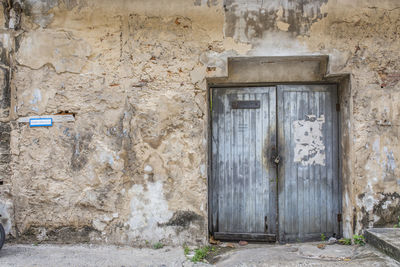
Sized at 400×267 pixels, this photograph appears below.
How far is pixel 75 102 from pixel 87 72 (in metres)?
0.36

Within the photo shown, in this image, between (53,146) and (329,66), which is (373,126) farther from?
(53,146)

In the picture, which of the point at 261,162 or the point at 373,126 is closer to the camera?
the point at 373,126

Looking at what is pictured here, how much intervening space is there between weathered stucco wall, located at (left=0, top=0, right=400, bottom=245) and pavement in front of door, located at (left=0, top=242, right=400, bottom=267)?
0.17m

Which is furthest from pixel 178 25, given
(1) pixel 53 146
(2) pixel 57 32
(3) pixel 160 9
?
(1) pixel 53 146

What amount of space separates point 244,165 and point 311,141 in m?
0.84

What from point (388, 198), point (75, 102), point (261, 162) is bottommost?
point (388, 198)

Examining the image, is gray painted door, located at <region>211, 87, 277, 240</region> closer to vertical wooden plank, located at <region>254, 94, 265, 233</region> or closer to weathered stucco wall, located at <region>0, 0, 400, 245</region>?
vertical wooden plank, located at <region>254, 94, 265, 233</region>

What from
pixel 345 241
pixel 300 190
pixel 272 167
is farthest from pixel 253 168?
pixel 345 241

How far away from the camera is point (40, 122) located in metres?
3.45

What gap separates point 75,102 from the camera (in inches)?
136

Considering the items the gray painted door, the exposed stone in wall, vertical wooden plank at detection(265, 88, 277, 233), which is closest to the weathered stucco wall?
the exposed stone in wall

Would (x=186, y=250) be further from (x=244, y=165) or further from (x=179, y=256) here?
(x=244, y=165)

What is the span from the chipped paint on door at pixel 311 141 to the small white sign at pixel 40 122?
9.35 ft

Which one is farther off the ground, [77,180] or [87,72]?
[87,72]
